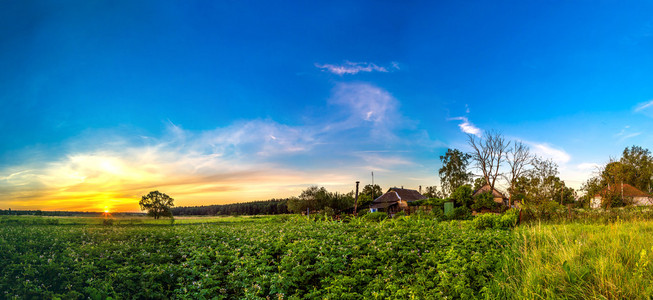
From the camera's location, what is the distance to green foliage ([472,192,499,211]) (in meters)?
27.8

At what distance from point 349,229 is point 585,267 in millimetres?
6097

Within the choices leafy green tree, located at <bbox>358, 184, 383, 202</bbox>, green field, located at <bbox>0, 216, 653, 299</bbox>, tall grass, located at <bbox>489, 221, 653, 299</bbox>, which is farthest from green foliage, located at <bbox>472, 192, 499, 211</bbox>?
leafy green tree, located at <bbox>358, 184, 383, 202</bbox>

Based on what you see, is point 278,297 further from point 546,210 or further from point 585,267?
point 546,210

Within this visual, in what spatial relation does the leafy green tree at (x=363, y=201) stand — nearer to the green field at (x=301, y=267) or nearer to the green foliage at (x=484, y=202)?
the green foliage at (x=484, y=202)

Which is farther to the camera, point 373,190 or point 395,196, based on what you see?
point 373,190

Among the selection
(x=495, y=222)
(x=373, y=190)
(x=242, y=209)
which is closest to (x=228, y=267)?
(x=495, y=222)

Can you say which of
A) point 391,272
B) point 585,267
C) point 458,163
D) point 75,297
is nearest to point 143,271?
point 75,297

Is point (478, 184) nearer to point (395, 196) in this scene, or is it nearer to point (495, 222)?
point (395, 196)

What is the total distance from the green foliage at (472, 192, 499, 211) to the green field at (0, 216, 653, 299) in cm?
2100

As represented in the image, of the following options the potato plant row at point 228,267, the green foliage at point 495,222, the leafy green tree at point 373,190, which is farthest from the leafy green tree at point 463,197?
the leafy green tree at point 373,190

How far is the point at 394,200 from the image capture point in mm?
42062

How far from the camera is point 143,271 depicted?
5484 mm

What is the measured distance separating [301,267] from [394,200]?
3763 cm

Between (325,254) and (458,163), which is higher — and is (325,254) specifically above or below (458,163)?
below
